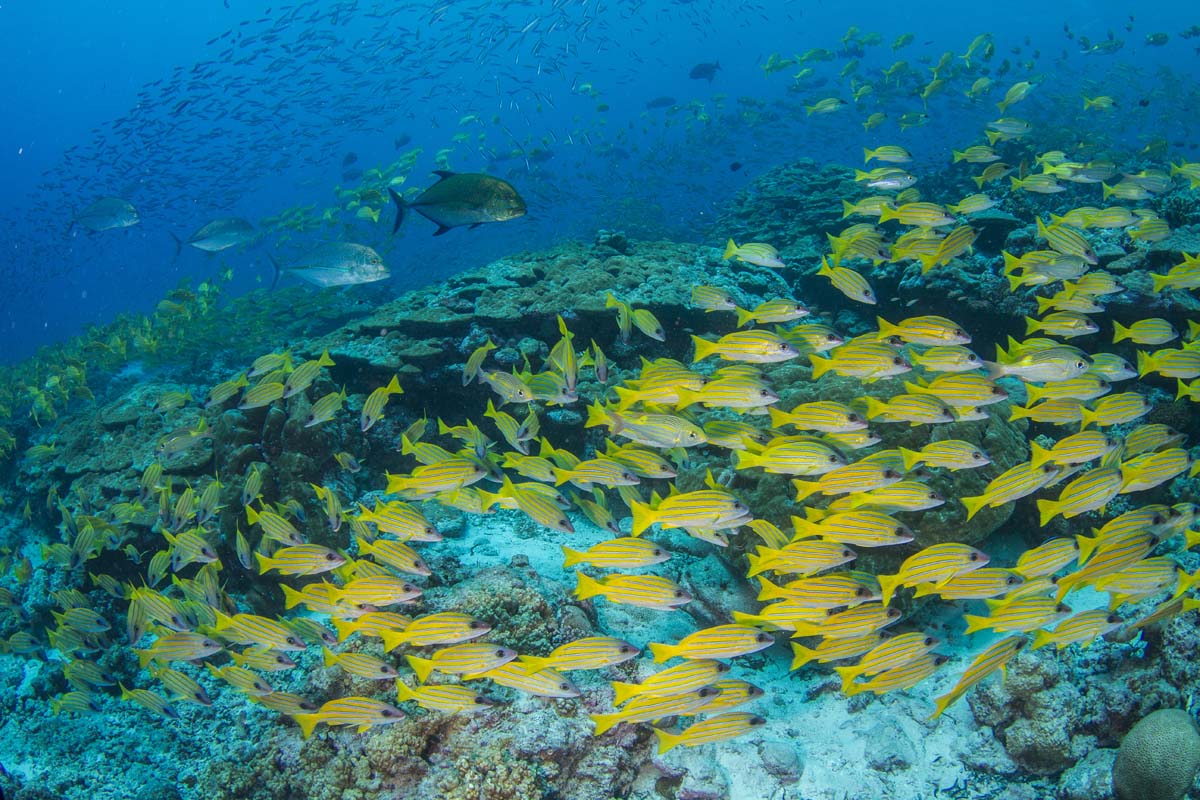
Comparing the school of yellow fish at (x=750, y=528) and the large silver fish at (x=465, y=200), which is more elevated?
the large silver fish at (x=465, y=200)

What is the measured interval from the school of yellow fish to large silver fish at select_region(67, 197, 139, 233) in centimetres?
736

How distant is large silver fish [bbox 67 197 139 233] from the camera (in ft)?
35.5

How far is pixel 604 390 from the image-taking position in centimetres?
699

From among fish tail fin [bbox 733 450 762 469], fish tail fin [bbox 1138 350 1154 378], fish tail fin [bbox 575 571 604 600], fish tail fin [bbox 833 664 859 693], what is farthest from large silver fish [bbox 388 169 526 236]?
fish tail fin [bbox 1138 350 1154 378]

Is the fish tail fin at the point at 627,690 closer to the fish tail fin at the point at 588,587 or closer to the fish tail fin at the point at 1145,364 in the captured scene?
the fish tail fin at the point at 588,587

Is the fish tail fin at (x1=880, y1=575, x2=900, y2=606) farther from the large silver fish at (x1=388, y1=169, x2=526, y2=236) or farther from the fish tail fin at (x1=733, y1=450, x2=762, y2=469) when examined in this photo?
the large silver fish at (x1=388, y1=169, x2=526, y2=236)

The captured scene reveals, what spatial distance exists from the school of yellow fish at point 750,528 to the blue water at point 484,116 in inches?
417

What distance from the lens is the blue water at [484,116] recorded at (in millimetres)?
27969

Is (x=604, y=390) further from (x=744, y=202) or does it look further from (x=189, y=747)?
(x=744, y=202)

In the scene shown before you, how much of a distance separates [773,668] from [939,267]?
598 cm

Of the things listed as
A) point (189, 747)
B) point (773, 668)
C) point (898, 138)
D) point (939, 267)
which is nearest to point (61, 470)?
point (189, 747)

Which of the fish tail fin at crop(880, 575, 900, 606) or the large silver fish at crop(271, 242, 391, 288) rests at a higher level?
the large silver fish at crop(271, 242, 391, 288)

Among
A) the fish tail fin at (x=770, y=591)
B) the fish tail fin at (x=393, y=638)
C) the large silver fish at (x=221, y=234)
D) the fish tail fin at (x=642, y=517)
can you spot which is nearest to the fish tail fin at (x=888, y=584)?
the fish tail fin at (x=770, y=591)

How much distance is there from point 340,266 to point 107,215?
785 cm
